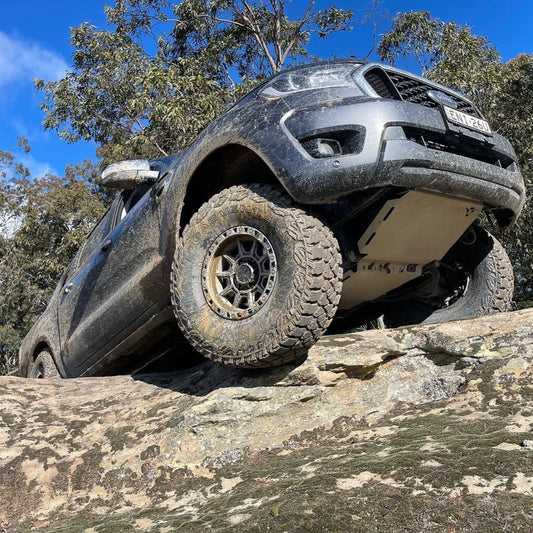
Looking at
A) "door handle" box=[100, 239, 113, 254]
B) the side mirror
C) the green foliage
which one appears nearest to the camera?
the side mirror

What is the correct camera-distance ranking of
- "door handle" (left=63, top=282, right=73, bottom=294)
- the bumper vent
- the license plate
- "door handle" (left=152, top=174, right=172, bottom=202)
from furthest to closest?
1. "door handle" (left=63, top=282, right=73, bottom=294)
2. "door handle" (left=152, top=174, right=172, bottom=202)
3. the license plate
4. the bumper vent

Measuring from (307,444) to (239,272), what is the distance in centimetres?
97

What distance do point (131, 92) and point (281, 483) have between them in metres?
12.5

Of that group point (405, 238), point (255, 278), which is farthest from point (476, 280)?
point (255, 278)

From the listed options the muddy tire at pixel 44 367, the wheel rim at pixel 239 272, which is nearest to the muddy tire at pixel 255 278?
the wheel rim at pixel 239 272

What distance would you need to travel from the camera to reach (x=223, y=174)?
3.55 meters

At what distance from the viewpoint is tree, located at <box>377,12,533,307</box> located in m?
10.5

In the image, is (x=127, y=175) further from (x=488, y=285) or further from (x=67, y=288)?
(x=488, y=285)

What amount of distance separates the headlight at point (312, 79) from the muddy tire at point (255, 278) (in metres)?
0.56

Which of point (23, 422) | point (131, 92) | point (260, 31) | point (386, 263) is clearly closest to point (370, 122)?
point (386, 263)

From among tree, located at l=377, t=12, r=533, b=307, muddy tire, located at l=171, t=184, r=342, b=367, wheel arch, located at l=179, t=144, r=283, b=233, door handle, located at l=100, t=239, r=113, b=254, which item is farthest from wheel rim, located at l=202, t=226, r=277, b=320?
tree, located at l=377, t=12, r=533, b=307

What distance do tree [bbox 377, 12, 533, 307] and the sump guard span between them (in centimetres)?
721

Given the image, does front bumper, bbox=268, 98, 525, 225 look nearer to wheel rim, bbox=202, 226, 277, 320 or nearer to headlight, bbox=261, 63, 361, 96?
headlight, bbox=261, 63, 361, 96

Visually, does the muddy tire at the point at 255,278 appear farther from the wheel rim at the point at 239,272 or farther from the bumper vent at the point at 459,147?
the bumper vent at the point at 459,147
